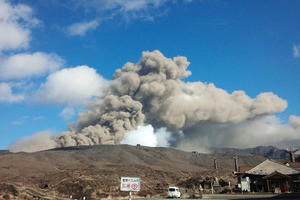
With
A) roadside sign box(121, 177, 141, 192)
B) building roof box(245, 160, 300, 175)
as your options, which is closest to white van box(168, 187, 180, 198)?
building roof box(245, 160, 300, 175)

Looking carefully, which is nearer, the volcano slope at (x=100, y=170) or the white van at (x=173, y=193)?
the white van at (x=173, y=193)

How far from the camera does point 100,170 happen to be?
95000mm

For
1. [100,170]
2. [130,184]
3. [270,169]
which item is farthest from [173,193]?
[100,170]

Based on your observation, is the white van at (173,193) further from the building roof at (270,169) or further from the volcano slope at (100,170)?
the building roof at (270,169)

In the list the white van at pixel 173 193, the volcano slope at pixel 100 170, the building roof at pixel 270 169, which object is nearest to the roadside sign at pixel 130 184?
the white van at pixel 173 193

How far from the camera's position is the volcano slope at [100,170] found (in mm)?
59812

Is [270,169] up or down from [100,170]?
down

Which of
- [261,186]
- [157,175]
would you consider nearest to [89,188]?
[261,186]

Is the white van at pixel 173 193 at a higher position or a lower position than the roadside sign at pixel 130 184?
lower

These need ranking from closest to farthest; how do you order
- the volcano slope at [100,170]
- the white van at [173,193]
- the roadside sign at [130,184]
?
the roadside sign at [130,184]
the white van at [173,193]
the volcano slope at [100,170]

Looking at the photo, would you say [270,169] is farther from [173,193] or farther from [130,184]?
[130,184]

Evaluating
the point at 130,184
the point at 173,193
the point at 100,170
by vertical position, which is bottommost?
the point at 173,193

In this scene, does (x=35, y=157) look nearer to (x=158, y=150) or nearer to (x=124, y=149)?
(x=124, y=149)

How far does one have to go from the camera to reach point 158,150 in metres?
176
